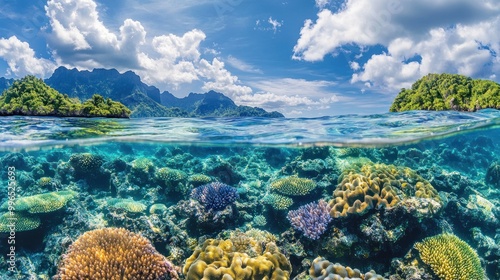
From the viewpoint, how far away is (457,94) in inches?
723

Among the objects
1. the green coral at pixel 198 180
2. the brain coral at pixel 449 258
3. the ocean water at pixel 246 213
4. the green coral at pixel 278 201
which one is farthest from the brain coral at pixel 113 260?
the brain coral at pixel 449 258

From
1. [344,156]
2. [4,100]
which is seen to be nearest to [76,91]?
[4,100]

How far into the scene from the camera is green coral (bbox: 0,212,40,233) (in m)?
8.49

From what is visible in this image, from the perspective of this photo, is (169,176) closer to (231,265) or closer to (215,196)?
(215,196)

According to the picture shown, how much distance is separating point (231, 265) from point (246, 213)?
399 centimetres

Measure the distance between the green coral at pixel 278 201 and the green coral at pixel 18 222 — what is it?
699 cm

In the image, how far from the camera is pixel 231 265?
5.13 m

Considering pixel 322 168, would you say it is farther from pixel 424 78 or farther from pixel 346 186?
pixel 424 78

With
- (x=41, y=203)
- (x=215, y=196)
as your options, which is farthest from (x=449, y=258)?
(x=41, y=203)

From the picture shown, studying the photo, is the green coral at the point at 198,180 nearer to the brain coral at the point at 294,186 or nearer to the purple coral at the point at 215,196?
the purple coral at the point at 215,196

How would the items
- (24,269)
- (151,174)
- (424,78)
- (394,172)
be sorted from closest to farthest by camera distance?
(24,269), (394,172), (151,174), (424,78)

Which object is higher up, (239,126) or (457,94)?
(457,94)

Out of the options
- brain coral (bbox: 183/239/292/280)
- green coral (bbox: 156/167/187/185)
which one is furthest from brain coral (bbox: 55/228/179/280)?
green coral (bbox: 156/167/187/185)

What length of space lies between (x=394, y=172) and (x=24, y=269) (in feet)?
35.4
